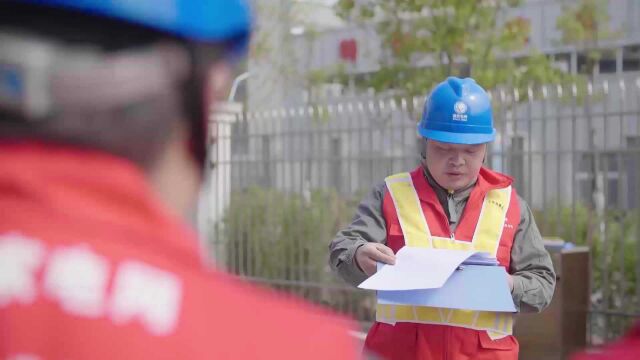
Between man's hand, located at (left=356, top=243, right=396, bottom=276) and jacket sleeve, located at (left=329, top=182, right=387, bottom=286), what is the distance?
4 cm

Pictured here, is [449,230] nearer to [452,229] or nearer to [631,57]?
[452,229]

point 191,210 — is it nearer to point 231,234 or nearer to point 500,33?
point 231,234

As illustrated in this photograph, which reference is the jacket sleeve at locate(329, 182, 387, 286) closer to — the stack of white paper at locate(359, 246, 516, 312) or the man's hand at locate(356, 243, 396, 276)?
the man's hand at locate(356, 243, 396, 276)

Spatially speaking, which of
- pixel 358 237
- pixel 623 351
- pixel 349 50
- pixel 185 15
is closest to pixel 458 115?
pixel 358 237

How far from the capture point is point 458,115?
305 cm

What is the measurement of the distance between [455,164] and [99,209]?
2.32 meters

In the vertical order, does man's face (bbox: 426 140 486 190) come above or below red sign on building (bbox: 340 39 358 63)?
below

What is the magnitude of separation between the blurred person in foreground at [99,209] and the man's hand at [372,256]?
2.03 meters

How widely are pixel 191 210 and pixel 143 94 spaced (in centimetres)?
13

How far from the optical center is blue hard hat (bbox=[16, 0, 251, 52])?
0.81 meters

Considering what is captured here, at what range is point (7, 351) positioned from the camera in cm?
80

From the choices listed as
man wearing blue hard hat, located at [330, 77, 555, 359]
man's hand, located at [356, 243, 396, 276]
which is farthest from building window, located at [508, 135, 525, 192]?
man's hand, located at [356, 243, 396, 276]

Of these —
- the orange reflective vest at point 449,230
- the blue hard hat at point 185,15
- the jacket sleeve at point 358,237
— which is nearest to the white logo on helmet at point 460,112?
the orange reflective vest at point 449,230

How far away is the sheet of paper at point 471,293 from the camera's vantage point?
2.74m
